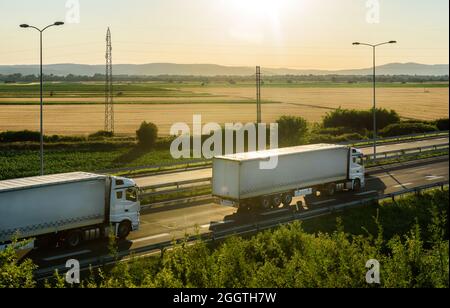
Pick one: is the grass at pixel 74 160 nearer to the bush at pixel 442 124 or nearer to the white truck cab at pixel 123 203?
the white truck cab at pixel 123 203

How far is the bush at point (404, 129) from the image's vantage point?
3433 inches

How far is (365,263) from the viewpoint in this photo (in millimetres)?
16969

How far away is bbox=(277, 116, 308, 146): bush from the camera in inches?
2817

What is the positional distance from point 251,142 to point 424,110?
2464 inches

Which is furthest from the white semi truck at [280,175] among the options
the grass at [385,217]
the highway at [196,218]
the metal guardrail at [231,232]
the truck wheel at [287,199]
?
the grass at [385,217]

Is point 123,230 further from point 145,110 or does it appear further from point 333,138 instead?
point 145,110

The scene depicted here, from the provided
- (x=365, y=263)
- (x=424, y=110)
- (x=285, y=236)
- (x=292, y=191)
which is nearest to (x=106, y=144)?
(x=292, y=191)

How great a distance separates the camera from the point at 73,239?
25.9 meters

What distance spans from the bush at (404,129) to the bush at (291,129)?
19489 millimetres

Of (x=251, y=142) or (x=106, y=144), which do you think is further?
(x=251, y=142)

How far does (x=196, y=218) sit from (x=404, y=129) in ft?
204
